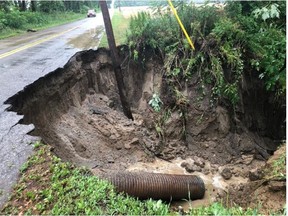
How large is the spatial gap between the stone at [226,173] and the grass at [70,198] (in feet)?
12.5

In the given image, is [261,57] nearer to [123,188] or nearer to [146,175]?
[146,175]

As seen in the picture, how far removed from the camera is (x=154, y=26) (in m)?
9.24

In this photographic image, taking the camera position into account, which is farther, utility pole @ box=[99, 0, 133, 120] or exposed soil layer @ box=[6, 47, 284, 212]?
utility pole @ box=[99, 0, 133, 120]

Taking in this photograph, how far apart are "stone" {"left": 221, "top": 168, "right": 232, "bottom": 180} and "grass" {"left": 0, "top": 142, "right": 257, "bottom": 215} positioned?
12.5 feet

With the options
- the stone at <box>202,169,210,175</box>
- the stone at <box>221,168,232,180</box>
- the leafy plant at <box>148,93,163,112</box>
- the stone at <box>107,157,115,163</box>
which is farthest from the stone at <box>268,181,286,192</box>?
the leafy plant at <box>148,93,163,112</box>

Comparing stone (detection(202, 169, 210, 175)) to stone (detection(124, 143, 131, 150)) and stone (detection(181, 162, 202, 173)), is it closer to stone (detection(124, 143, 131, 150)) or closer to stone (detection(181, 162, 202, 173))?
stone (detection(181, 162, 202, 173))

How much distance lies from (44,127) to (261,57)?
209 inches

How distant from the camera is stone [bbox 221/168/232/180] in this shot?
709cm

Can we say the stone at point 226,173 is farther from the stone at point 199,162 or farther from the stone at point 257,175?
the stone at point 257,175

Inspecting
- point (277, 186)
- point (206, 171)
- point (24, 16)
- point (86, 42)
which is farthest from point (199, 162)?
point (24, 16)

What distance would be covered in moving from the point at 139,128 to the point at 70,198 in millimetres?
5403

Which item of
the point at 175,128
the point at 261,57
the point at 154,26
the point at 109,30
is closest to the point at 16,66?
the point at 109,30

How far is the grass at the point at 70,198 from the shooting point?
308cm

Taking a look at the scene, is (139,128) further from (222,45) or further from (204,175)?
(222,45)
